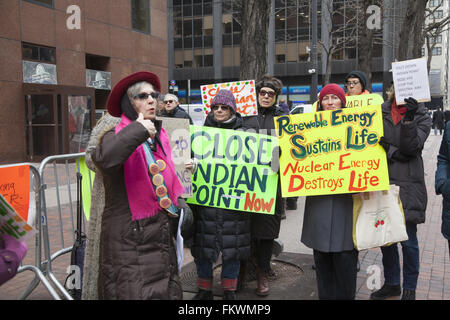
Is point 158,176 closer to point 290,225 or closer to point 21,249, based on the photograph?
point 21,249

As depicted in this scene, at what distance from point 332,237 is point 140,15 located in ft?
61.4

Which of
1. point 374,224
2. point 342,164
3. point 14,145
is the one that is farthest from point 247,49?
point 14,145

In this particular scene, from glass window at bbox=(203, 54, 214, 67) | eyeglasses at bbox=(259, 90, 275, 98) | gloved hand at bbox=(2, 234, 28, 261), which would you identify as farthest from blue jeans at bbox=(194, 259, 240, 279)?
glass window at bbox=(203, 54, 214, 67)

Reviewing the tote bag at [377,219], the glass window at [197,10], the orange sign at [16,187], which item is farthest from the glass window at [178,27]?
the tote bag at [377,219]

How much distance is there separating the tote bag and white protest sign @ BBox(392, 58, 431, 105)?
0.77 m

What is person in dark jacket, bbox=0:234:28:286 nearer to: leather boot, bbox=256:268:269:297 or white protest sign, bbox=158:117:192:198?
white protest sign, bbox=158:117:192:198

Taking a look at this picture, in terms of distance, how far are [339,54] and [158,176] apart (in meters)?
44.1

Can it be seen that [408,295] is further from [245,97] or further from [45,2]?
[45,2]

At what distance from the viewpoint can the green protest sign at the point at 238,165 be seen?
396 centimetres

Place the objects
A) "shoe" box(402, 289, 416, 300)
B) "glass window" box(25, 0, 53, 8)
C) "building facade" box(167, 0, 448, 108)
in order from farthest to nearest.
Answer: "building facade" box(167, 0, 448, 108) → "glass window" box(25, 0, 53, 8) → "shoe" box(402, 289, 416, 300)

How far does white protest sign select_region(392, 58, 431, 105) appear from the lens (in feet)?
11.7

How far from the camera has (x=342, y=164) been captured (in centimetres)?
355

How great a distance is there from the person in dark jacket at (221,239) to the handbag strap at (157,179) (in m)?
1.21

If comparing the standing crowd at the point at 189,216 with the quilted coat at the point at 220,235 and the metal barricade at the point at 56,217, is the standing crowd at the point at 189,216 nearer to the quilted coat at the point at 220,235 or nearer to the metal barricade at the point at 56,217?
the quilted coat at the point at 220,235
